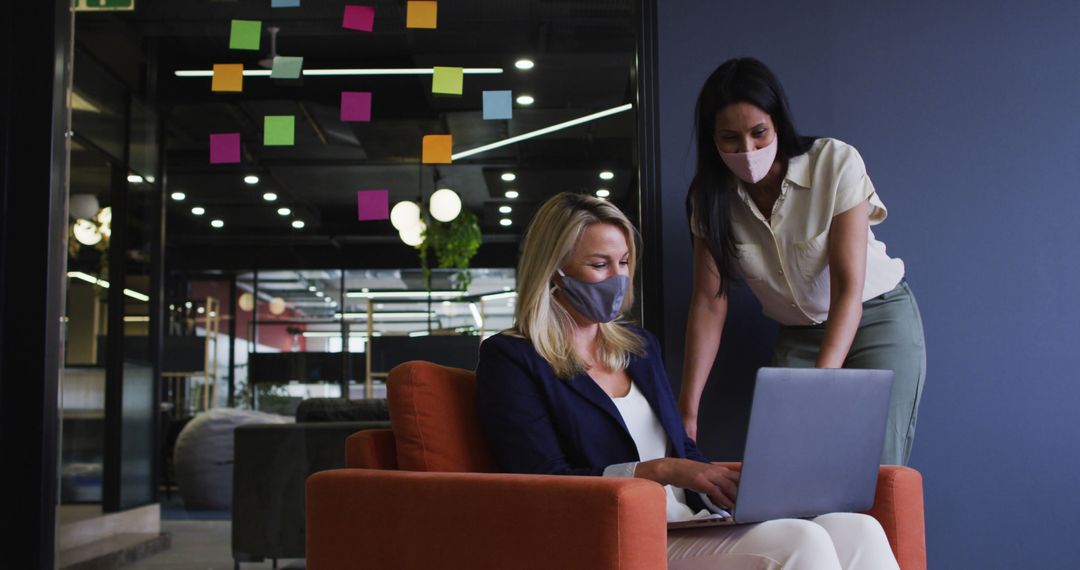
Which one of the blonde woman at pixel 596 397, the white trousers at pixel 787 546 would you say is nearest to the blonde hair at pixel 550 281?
the blonde woman at pixel 596 397

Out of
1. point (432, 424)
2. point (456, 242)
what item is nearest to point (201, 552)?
point (456, 242)

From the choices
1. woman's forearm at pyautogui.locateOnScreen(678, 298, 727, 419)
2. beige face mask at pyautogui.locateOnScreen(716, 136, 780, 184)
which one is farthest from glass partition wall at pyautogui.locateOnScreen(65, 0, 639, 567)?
beige face mask at pyautogui.locateOnScreen(716, 136, 780, 184)

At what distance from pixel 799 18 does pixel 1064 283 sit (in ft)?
3.47

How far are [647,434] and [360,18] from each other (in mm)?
1782

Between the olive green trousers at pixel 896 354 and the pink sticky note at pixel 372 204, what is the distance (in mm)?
1523

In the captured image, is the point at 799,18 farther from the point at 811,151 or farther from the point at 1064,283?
the point at 1064,283

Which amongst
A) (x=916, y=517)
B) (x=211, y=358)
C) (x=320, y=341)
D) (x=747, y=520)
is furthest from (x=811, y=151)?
(x=211, y=358)

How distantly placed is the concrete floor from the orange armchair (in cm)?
207

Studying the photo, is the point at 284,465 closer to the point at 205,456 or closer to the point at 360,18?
the point at 360,18

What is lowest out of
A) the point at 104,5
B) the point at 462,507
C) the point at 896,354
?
the point at 462,507

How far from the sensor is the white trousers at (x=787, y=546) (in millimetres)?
1724

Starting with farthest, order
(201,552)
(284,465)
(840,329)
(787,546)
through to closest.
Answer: (201,552), (284,465), (840,329), (787,546)

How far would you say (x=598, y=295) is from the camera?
2135mm

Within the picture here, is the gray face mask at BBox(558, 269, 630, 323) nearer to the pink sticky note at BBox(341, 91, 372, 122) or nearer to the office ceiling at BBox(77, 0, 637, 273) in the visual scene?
the office ceiling at BBox(77, 0, 637, 273)
